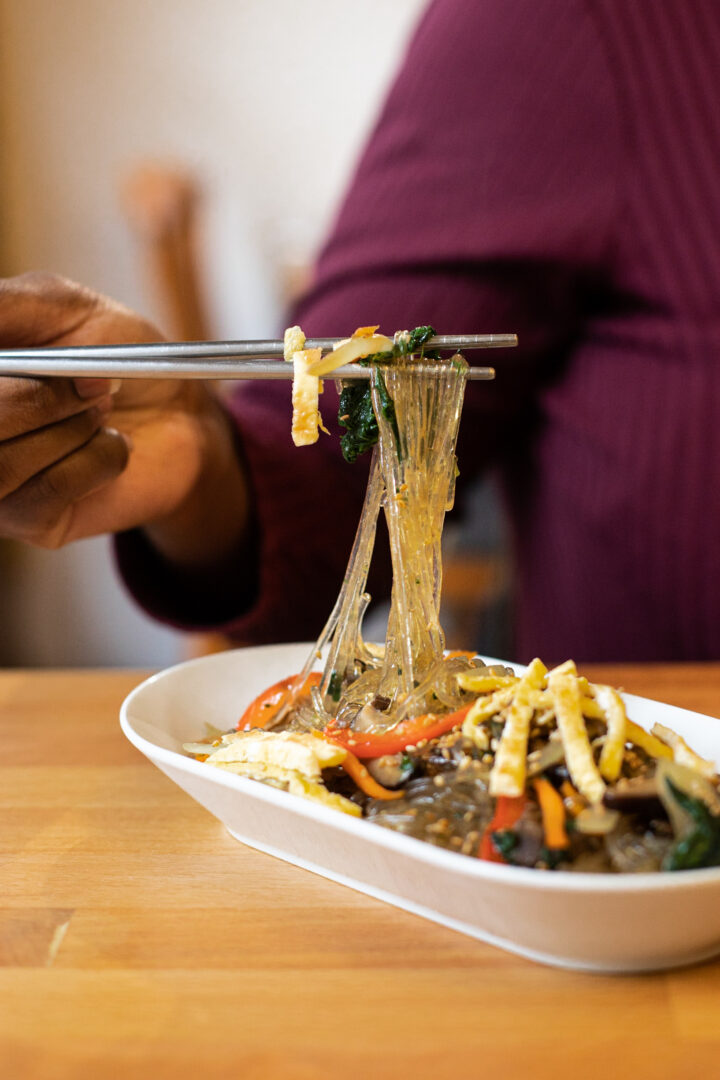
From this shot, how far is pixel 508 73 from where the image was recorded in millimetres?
1478

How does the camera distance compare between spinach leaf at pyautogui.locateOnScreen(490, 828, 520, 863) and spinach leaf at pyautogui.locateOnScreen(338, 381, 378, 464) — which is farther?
spinach leaf at pyautogui.locateOnScreen(338, 381, 378, 464)

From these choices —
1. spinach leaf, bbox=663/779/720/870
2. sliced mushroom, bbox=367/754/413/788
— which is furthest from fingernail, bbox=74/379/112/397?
spinach leaf, bbox=663/779/720/870

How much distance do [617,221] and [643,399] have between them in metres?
0.28

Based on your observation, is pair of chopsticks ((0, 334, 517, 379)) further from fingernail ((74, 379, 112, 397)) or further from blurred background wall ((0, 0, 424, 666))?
blurred background wall ((0, 0, 424, 666))

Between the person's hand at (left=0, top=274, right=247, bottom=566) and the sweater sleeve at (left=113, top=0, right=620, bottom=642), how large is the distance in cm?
9

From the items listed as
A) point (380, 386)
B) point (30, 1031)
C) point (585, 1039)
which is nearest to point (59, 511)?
point (380, 386)

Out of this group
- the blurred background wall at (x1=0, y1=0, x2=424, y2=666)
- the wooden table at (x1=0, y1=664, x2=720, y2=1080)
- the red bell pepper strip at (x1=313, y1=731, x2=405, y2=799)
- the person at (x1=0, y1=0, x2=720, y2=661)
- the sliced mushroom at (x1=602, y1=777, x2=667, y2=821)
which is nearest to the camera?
the wooden table at (x1=0, y1=664, x2=720, y2=1080)

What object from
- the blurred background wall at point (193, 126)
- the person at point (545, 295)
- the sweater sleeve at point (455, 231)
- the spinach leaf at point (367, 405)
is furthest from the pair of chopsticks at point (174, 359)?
the blurred background wall at point (193, 126)

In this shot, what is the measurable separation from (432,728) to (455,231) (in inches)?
36.8

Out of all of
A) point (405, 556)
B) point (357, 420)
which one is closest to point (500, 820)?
point (405, 556)

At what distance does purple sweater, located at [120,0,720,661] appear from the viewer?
1.43 m

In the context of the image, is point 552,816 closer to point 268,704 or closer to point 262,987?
point 262,987

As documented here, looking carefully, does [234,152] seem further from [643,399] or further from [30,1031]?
[30,1031]

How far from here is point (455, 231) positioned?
1493 millimetres
